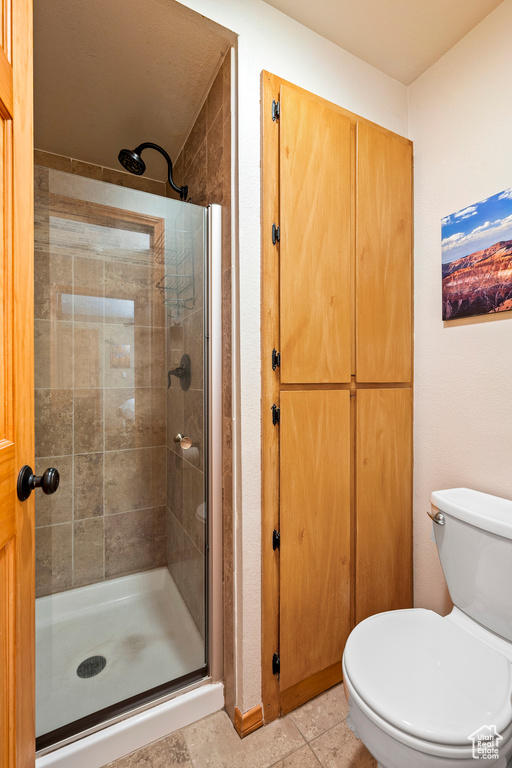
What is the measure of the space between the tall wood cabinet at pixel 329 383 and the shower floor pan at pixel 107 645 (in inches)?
15.9

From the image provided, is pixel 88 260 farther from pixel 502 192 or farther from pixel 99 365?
pixel 502 192

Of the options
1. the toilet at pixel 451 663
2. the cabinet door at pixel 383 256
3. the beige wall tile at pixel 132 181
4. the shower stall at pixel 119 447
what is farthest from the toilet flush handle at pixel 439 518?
the beige wall tile at pixel 132 181

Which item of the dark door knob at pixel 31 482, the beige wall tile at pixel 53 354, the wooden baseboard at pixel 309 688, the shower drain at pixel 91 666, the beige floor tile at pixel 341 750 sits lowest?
the beige floor tile at pixel 341 750

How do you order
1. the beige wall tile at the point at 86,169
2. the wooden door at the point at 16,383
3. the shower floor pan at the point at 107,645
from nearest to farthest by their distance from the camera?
the wooden door at the point at 16,383
the shower floor pan at the point at 107,645
the beige wall tile at the point at 86,169

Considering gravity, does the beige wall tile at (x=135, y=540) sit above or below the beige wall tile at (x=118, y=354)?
below

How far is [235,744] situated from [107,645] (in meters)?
0.56

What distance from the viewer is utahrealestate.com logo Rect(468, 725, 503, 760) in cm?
74

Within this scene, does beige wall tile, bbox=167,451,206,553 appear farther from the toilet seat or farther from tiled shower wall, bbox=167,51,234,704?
the toilet seat

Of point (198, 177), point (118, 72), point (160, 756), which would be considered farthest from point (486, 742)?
point (118, 72)

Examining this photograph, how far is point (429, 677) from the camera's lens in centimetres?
89

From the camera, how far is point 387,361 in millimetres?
1482

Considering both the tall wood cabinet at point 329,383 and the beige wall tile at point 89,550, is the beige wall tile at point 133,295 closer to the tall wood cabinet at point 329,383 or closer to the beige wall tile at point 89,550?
the tall wood cabinet at point 329,383

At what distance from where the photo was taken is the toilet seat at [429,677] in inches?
30.5

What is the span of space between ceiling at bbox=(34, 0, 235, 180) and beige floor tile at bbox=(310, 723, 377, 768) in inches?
93.1
